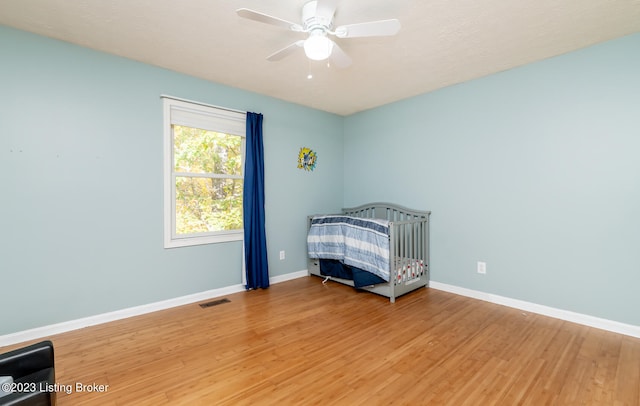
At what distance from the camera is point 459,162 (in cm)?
329

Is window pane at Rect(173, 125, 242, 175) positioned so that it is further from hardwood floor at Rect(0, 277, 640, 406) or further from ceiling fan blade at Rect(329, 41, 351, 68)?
ceiling fan blade at Rect(329, 41, 351, 68)

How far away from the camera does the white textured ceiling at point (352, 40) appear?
194cm

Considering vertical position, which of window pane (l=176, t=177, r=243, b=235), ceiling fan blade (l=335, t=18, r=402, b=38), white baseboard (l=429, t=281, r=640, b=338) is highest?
ceiling fan blade (l=335, t=18, r=402, b=38)

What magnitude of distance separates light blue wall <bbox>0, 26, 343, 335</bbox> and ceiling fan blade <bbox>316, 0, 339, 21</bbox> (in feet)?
6.16

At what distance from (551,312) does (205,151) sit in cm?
383

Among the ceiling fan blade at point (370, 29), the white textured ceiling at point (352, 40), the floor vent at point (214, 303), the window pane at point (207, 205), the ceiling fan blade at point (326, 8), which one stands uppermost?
the white textured ceiling at point (352, 40)

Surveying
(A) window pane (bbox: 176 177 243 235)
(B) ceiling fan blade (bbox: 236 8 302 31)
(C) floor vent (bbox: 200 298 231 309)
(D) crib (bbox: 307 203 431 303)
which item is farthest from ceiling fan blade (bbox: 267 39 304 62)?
(C) floor vent (bbox: 200 298 231 309)

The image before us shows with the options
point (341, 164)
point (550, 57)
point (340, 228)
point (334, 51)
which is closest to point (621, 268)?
point (550, 57)

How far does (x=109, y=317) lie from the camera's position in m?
2.59

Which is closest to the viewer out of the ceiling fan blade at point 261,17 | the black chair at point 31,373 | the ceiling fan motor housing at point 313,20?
the black chair at point 31,373

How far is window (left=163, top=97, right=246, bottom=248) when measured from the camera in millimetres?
2965

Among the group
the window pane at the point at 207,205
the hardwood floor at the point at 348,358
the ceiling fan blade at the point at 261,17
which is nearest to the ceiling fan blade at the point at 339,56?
the ceiling fan blade at the point at 261,17

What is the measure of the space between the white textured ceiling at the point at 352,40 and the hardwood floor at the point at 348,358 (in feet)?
7.83

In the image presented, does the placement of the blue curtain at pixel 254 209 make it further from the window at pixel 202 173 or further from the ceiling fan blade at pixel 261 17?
the ceiling fan blade at pixel 261 17
